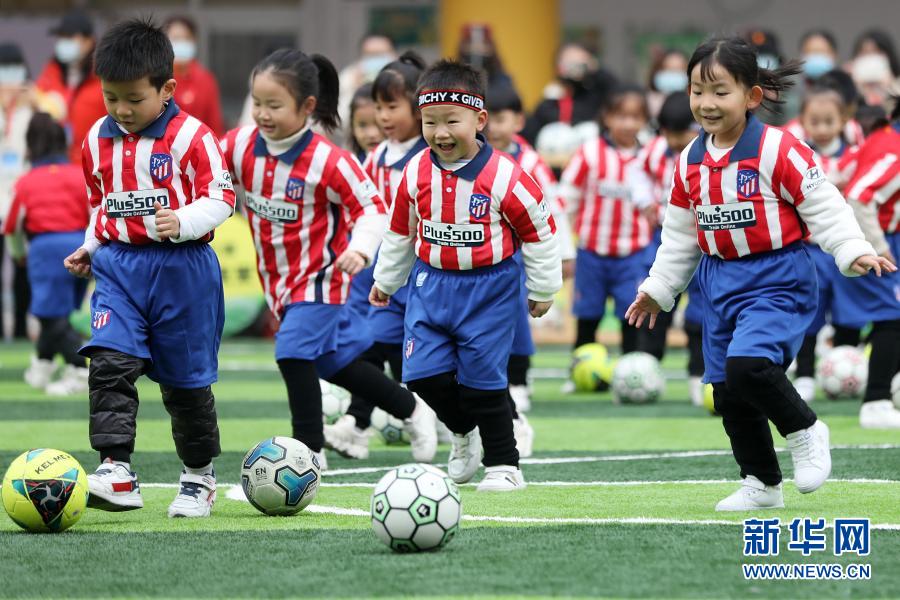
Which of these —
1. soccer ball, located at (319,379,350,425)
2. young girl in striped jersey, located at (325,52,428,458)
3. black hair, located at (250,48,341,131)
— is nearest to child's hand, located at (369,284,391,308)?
black hair, located at (250,48,341,131)

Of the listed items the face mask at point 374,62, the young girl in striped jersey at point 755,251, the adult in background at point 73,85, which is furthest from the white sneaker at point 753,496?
the adult in background at point 73,85

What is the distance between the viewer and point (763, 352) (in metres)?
5.38

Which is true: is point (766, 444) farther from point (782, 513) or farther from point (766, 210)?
point (766, 210)

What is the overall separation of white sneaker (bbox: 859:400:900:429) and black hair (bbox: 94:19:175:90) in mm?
4589

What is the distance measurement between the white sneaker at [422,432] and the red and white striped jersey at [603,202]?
13.3ft

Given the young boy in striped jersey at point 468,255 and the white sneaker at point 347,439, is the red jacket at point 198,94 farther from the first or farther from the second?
the young boy in striped jersey at point 468,255

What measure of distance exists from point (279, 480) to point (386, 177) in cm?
264

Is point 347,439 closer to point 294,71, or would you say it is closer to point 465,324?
point 465,324

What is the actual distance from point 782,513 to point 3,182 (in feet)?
32.9

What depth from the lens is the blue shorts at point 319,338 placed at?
22.4 ft

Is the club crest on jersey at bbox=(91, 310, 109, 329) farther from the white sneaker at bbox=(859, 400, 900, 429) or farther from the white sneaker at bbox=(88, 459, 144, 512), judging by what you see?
the white sneaker at bbox=(859, 400, 900, 429)

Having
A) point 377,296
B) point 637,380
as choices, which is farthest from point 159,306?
point 637,380

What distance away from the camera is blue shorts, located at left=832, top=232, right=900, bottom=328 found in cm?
882

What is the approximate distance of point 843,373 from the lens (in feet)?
33.3
